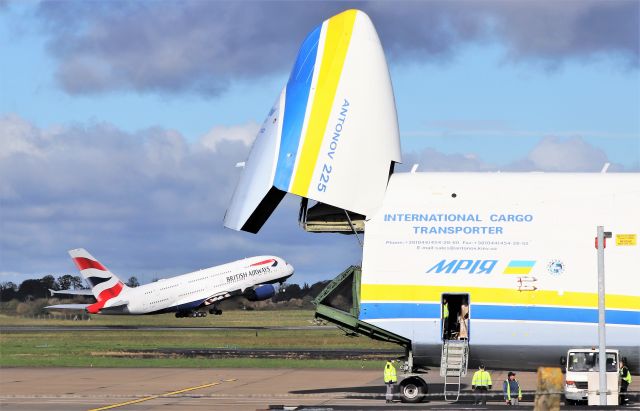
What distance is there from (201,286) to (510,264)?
88.6 m

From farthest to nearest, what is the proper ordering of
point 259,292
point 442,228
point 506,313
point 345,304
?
1. point 259,292
2. point 345,304
3. point 442,228
4. point 506,313

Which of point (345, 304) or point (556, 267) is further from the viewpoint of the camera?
point (345, 304)

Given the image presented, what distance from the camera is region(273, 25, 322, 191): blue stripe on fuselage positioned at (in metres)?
33.8

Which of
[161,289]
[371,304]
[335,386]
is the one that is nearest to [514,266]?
[371,304]

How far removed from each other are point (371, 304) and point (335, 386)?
1375 cm

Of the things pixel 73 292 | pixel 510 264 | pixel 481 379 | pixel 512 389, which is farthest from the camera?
pixel 73 292

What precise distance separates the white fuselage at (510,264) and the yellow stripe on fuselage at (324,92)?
2.89 meters

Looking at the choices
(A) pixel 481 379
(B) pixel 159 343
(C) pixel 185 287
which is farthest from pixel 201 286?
(A) pixel 481 379

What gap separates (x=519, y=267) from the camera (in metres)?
33.8

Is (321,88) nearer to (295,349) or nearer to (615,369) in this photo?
(615,369)

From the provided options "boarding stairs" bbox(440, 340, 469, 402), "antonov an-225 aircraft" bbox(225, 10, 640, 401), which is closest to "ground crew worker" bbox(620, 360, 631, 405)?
"antonov an-225 aircraft" bbox(225, 10, 640, 401)

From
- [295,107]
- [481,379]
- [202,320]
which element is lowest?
[481,379]

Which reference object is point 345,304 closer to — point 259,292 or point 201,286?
point 259,292

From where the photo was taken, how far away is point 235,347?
8200cm
